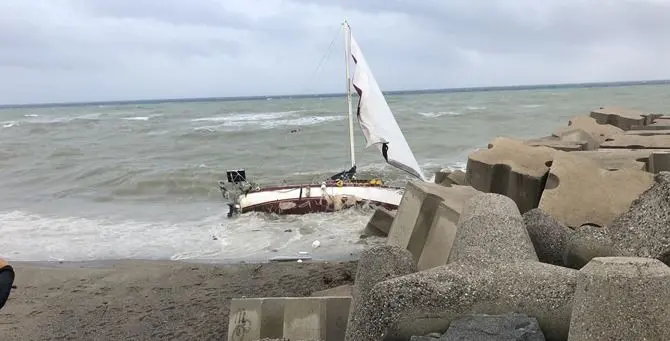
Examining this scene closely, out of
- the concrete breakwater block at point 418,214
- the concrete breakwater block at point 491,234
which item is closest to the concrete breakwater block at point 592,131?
the concrete breakwater block at point 418,214

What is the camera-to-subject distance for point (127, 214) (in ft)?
41.0

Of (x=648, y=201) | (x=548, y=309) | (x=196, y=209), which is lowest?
(x=196, y=209)

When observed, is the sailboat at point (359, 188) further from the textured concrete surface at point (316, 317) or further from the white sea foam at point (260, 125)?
the white sea foam at point (260, 125)

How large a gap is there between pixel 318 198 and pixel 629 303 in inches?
371

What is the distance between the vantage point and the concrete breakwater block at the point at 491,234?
3293mm

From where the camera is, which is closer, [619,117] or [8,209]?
[619,117]

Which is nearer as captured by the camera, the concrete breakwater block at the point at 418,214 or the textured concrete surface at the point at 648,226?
the textured concrete surface at the point at 648,226

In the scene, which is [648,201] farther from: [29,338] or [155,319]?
[29,338]

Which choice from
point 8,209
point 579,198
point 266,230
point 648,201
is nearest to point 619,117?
point 266,230

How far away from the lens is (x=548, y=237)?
151 inches

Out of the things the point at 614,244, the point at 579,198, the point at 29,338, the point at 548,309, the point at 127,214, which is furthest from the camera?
the point at 127,214

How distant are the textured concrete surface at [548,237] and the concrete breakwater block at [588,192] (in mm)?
281

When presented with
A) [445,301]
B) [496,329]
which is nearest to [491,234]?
[445,301]

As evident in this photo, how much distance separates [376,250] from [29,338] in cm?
413
